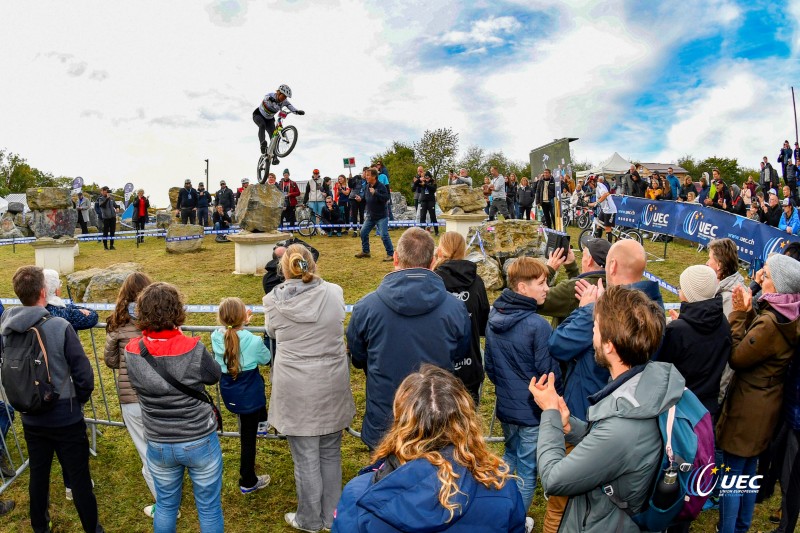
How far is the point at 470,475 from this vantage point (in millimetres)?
1578

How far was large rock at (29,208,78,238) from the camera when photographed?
12.8 metres

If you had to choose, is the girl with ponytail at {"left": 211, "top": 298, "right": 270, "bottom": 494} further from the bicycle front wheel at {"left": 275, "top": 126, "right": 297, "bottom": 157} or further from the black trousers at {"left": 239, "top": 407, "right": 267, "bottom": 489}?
the bicycle front wheel at {"left": 275, "top": 126, "right": 297, "bottom": 157}

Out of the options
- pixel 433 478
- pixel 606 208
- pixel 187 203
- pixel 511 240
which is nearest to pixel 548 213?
pixel 606 208

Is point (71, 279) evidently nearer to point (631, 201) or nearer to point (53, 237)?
point (53, 237)

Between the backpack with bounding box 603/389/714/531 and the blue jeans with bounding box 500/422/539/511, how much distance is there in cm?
133

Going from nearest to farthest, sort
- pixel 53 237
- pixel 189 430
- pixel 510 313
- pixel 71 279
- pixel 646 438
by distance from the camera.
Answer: pixel 646 438
pixel 189 430
pixel 510 313
pixel 71 279
pixel 53 237

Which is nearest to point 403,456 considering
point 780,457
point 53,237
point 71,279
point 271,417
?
point 271,417

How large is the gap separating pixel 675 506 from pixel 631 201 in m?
15.3

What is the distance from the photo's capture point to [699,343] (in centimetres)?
310

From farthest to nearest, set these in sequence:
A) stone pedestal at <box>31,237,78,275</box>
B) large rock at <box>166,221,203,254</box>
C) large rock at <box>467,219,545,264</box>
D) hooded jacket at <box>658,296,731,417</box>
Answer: large rock at <box>166,221,203,254</box> → stone pedestal at <box>31,237,78,275</box> → large rock at <box>467,219,545,264</box> → hooded jacket at <box>658,296,731,417</box>

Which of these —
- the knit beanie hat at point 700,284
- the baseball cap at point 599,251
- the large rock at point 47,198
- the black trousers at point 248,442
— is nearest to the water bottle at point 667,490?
the knit beanie hat at point 700,284

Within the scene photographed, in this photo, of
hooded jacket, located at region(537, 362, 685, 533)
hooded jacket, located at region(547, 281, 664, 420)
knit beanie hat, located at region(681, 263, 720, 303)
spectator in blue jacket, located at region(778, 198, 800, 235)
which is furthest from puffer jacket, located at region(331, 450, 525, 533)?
spectator in blue jacket, located at region(778, 198, 800, 235)

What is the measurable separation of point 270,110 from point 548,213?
28.7 ft

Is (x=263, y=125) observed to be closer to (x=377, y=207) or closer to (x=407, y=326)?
(x=377, y=207)
